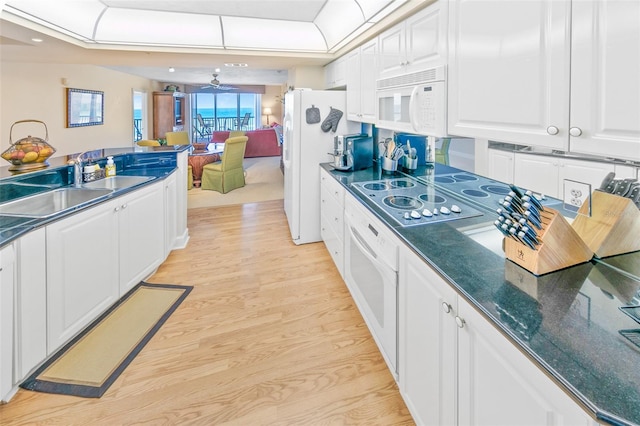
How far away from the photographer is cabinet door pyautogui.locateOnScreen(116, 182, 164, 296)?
2.56 m

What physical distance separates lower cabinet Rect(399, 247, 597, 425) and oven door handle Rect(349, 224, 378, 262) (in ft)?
1.09

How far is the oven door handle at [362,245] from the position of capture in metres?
1.88

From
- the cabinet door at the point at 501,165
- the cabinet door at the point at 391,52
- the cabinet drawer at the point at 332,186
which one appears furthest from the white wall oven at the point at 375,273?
the cabinet door at the point at 391,52

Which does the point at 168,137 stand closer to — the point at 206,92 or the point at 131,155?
the point at 131,155

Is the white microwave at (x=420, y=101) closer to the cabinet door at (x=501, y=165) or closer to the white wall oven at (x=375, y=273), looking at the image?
the cabinet door at (x=501, y=165)

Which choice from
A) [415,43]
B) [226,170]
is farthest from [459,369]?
[226,170]

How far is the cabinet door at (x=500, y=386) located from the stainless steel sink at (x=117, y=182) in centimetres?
276

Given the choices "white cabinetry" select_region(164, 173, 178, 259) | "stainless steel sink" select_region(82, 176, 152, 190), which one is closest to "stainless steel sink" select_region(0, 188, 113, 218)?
"stainless steel sink" select_region(82, 176, 152, 190)

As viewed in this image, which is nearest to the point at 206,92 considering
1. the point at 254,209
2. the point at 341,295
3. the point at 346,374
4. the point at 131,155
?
the point at 254,209

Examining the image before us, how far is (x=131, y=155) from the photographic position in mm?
3471

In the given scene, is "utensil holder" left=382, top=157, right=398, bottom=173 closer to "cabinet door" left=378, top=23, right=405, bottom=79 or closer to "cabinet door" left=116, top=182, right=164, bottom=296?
"cabinet door" left=378, top=23, right=405, bottom=79

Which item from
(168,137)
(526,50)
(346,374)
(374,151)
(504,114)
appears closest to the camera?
(526,50)

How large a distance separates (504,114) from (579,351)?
89 centimetres

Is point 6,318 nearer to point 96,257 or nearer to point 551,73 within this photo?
point 96,257
